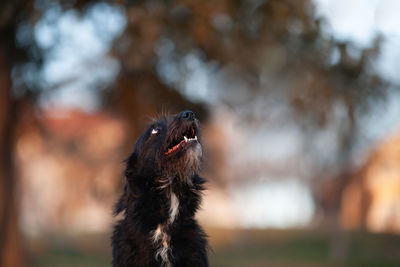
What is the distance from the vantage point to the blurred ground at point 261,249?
19.4 meters

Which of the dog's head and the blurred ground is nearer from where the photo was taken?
the dog's head

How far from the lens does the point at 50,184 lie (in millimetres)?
34531

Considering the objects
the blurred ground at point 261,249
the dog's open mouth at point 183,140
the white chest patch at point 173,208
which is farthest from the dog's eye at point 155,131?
the blurred ground at point 261,249

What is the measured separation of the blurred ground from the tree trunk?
2514mm

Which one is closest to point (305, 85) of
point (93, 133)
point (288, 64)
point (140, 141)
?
point (288, 64)

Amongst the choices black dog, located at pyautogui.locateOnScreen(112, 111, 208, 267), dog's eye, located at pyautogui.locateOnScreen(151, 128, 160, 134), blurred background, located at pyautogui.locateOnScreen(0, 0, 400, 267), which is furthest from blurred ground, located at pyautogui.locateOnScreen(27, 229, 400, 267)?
dog's eye, located at pyautogui.locateOnScreen(151, 128, 160, 134)

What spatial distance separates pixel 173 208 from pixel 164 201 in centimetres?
10

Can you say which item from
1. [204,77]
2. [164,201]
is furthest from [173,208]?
[204,77]

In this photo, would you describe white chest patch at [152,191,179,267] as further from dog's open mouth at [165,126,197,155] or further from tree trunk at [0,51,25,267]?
tree trunk at [0,51,25,267]

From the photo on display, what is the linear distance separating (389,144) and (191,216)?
1664cm

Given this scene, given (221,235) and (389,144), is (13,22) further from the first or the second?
(221,235)

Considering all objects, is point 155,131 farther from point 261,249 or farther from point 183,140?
point 261,249

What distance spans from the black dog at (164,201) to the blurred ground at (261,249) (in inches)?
492

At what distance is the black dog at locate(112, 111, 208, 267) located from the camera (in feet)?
13.5
